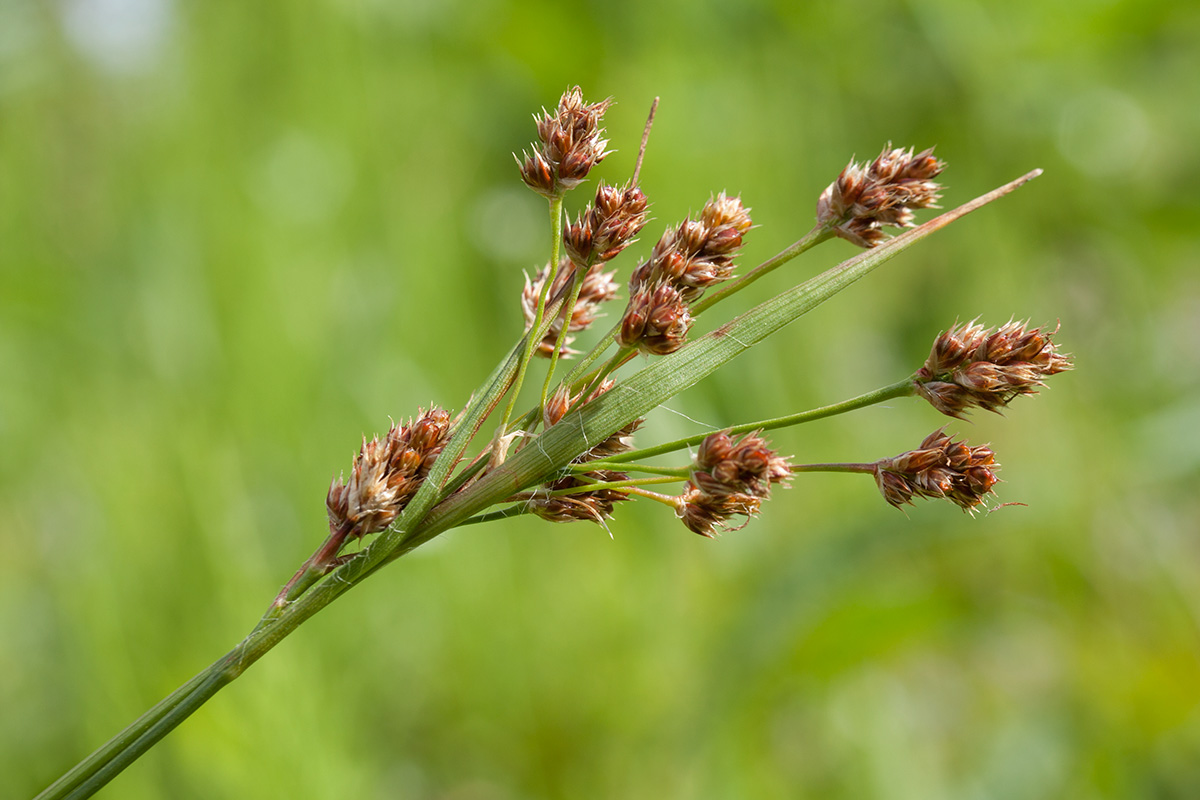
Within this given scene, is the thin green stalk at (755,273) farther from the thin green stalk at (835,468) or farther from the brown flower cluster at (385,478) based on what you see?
the brown flower cluster at (385,478)

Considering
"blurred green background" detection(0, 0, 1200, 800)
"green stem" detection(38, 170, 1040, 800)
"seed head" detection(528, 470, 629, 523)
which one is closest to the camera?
"green stem" detection(38, 170, 1040, 800)

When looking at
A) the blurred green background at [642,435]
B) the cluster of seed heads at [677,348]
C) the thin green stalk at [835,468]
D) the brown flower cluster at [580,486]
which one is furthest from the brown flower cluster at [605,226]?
the blurred green background at [642,435]

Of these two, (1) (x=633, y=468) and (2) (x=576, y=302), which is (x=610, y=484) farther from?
(2) (x=576, y=302)

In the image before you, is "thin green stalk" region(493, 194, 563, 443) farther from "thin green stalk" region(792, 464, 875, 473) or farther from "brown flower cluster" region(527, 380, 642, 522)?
"thin green stalk" region(792, 464, 875, 473)

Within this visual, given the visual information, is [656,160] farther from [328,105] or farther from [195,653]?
[195,653]

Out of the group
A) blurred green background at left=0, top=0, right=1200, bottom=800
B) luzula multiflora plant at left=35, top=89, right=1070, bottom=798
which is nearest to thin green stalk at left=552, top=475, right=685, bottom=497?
luzula multiflora plant at left=35, top=89, right=1070, bottom=798

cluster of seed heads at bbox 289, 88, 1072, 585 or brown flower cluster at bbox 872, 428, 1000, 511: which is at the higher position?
cluster of seed heads at bbox 289, 88, 1072, 585

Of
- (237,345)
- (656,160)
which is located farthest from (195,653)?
Result: (656,160)
